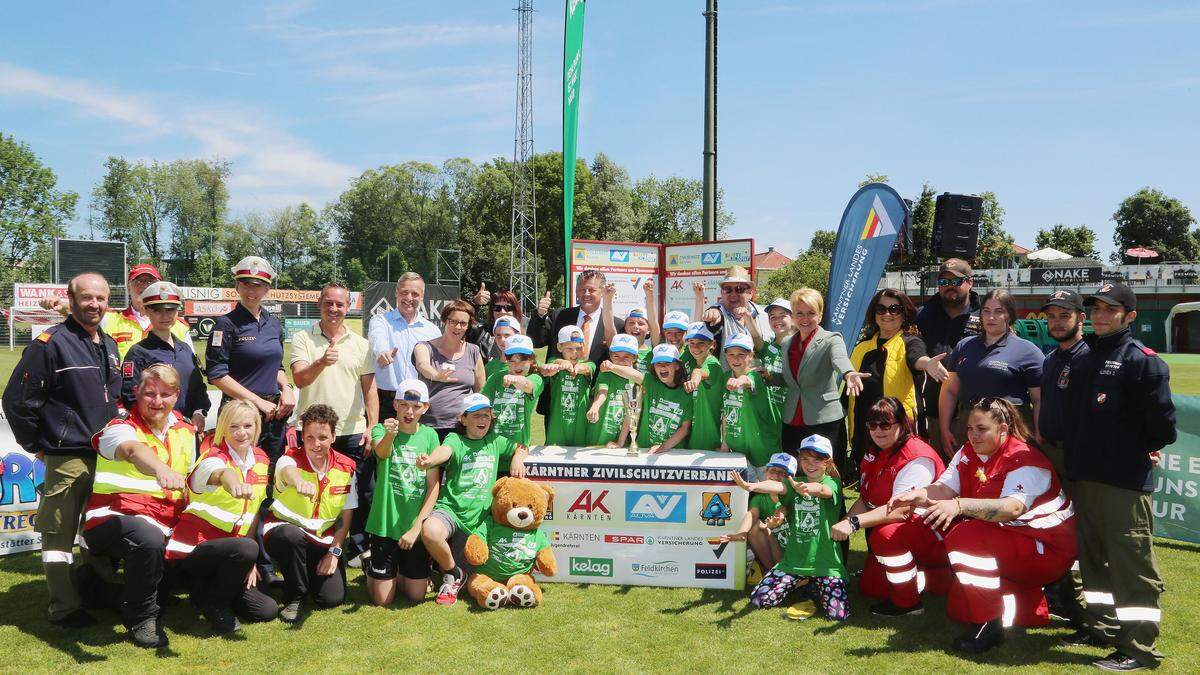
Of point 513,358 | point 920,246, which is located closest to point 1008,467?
point 513,358

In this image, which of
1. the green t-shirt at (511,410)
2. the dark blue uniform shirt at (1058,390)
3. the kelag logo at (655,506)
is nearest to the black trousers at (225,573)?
the green t-shirt at (511,410)

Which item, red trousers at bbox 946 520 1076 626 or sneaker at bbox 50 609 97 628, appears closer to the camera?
red trousers at bbox 946 520 1076 626

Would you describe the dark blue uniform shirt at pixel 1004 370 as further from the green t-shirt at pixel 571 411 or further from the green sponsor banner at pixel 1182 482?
the green t-shirt at pixel 571 411

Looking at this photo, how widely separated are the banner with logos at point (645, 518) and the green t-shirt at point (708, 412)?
9.2 inches

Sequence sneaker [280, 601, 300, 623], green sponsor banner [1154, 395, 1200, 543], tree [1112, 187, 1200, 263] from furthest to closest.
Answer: tree [1112, 187, 1200, 263]
green sponsor banner [1154, 395, 1200, 543]
sneaker [280, 601, 300, 623]

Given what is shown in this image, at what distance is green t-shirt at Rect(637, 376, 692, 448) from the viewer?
5602 mm

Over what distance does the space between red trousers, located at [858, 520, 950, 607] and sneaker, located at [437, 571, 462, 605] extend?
8.77 ft

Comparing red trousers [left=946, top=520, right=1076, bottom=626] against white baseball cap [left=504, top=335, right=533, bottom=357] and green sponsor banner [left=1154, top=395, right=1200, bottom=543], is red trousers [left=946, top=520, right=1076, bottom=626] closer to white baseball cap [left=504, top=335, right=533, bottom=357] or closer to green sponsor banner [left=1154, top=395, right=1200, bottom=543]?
green sponsor banner [left=1154, top=395, right=1200, bottom=543]

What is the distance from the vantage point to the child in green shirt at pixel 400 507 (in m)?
4.94

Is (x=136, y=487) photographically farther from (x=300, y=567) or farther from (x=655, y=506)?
(x=655, y=506)

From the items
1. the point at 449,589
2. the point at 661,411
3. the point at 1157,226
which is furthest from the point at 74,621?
the point at 1157,226

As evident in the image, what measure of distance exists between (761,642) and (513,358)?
97.5 inches

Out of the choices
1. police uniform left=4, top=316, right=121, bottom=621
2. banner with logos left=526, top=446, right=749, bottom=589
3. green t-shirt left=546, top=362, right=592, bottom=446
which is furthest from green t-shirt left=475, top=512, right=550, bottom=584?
police uniform left=4, top=316, right=121, bottom=621

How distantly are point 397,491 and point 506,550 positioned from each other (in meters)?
0.81
